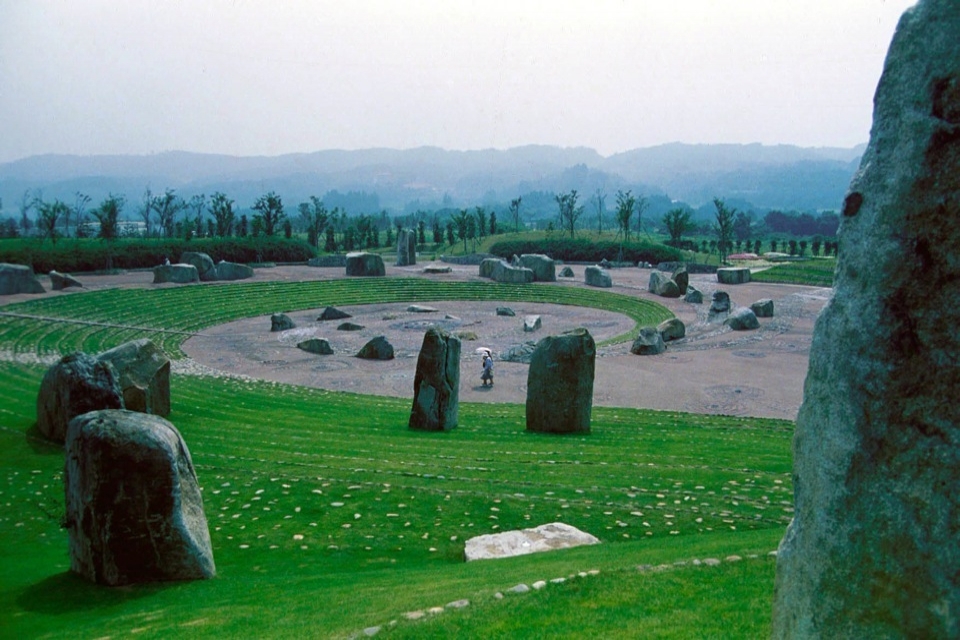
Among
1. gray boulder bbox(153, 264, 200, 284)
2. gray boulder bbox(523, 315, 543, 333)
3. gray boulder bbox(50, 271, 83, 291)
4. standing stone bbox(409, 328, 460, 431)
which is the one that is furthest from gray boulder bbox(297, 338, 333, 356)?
gray boulder bbox(153, 264, 200, 284)

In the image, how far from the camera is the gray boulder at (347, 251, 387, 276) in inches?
3019

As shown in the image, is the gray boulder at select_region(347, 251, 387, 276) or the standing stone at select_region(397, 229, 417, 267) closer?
the gray boulder at select_region(347, 251, 387, 276)

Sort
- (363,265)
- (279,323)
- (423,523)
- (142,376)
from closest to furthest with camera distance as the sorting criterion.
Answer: (423,523), (142,376), (279,323), (363,265)

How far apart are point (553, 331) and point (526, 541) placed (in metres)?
38.6

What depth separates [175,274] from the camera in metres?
67.3

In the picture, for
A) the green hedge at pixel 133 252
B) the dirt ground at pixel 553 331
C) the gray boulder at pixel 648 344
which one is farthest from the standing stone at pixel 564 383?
the green hedge at pixel 133 252

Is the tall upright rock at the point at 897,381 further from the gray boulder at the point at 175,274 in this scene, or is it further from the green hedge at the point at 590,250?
the green hedge at the point at 590,250

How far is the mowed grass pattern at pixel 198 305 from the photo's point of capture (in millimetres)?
43531

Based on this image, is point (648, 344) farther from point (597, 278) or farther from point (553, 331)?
point (597, 278)

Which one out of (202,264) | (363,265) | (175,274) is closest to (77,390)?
(175,274)

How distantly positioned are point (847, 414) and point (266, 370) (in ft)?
119

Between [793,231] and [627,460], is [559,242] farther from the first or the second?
[793,231]

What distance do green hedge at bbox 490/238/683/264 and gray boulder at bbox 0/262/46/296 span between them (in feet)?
191

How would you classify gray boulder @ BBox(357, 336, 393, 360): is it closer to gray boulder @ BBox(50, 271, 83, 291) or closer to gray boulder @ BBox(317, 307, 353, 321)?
gray boulder @ BBox(317, 307, 353, 321)
